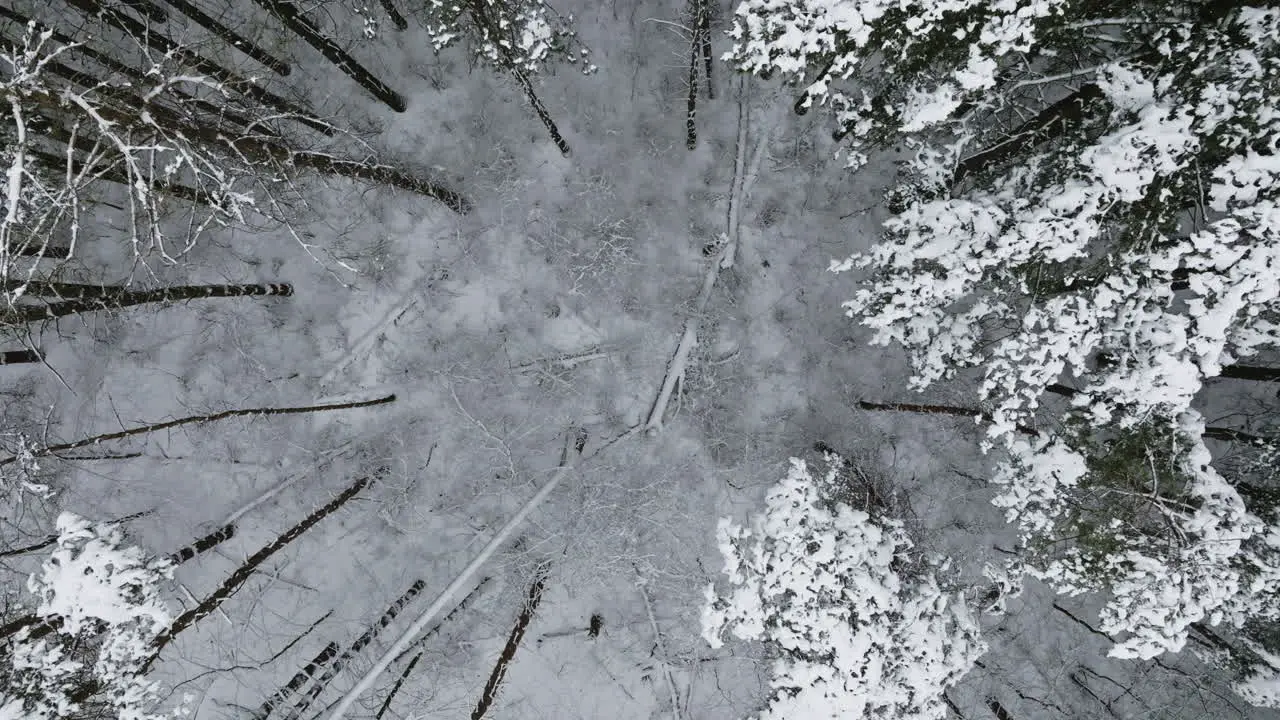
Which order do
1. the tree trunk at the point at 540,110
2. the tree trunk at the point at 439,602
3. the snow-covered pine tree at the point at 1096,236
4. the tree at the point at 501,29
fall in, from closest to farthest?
the snow-covered pine tree at the point at 1096,236 → the tree trunk at the point at 439,602 → the tree at the point at 501,29 → the tree trunk at the point at 540,110

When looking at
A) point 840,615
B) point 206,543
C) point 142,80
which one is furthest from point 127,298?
point 840,615

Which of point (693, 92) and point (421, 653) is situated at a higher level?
point (693, 92)

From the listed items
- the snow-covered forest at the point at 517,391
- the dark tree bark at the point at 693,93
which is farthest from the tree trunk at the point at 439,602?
the dark tree bark at the point at 693,93

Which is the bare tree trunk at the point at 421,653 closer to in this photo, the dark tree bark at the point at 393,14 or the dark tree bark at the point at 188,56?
the dark tree bark at the point at 188,56

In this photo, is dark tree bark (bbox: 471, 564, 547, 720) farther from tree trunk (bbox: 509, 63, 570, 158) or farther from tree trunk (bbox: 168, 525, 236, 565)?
tree trunk (bbox: 509, 63, 570, 158)

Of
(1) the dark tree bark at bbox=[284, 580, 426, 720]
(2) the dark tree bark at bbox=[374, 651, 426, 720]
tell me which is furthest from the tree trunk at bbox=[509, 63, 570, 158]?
(2) the dark tree bark at bbox=[374, 651, 426, 720]

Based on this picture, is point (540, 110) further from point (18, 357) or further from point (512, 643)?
point (18, 357)
